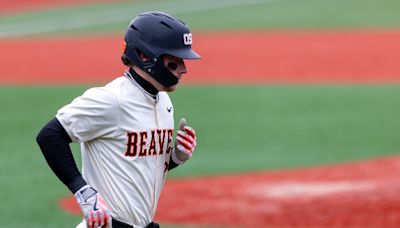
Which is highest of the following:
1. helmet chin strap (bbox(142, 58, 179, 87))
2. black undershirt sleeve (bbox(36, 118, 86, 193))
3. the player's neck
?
helmet chin strap (bbox(142, 58, 179, 87))

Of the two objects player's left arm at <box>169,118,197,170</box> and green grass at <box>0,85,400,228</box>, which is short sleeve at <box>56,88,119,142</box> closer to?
player's left arm at <box>169,118,197,170</box>

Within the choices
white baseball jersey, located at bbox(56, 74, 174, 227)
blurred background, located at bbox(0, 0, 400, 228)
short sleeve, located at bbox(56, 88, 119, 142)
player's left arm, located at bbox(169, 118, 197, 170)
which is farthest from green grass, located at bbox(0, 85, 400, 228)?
short sleeve, located at bbox(56, 88, 119, 142)

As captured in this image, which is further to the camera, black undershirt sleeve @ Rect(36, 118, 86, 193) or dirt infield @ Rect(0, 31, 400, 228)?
dirt infield @ Rect(0, 31, 400, 228)

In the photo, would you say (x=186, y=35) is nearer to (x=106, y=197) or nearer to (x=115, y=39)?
(x=106, y=197)

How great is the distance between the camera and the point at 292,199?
10102 mm

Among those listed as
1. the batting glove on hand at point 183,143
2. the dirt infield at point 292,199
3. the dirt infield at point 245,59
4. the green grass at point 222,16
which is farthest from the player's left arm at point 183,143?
the green grass at point 222,16

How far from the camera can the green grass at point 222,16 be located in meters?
28.8

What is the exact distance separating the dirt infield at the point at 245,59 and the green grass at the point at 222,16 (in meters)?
1.97

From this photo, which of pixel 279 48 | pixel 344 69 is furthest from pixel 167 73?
pixel 279 48

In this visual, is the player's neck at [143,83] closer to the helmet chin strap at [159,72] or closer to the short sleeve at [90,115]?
the helmet chin strap at [159,72]

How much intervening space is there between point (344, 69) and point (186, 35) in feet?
51.9

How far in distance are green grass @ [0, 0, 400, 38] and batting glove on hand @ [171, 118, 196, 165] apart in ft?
74.8

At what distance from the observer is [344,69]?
2053 centimetres

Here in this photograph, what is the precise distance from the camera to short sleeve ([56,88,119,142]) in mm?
4840
